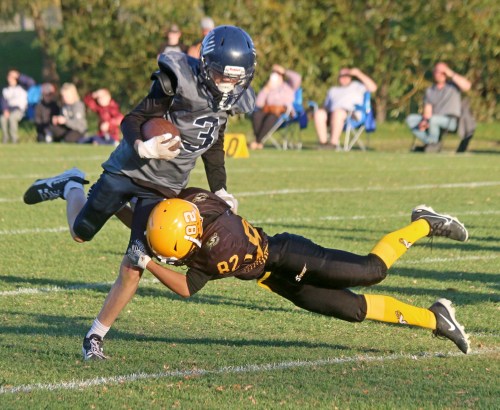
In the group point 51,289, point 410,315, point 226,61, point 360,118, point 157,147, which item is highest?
point 226,61

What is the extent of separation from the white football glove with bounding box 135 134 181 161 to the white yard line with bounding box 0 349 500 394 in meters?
0.96

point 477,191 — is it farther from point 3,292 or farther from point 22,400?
point 22,400

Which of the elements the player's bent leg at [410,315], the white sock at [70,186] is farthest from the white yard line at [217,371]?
the white sock at [70,186]

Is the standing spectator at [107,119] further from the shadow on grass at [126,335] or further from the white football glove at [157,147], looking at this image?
the white football glove at [157,147]

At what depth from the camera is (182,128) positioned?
18.0ft

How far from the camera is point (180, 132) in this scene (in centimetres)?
548

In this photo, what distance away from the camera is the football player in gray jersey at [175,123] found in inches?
203

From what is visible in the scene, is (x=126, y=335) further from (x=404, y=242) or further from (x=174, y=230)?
(x=404, y=242)

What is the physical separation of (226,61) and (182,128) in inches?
17.8

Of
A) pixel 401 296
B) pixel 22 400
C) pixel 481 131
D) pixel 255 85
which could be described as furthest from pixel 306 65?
pixel 22 400

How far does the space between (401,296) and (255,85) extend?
18.0 metres

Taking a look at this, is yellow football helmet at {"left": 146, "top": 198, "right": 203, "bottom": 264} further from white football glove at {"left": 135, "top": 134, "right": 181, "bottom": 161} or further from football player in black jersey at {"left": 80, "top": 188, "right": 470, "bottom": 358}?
white football glove at {"left": 135, "top": 134, "right": 181, "bottom": 161}

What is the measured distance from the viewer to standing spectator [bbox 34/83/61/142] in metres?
21.3

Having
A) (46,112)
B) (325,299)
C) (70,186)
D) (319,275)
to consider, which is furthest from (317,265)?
(46,112)
